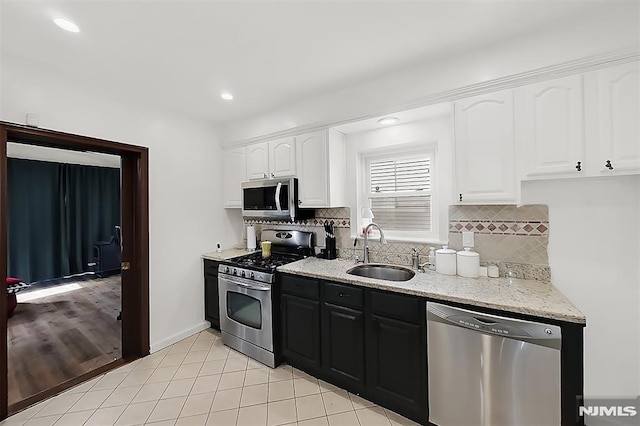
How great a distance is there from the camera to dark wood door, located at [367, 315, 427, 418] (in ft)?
6.08

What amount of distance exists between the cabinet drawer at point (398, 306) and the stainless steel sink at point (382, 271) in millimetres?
495

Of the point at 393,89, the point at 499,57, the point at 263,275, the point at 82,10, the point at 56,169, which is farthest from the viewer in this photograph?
the point at 56,169

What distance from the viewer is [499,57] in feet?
6.13

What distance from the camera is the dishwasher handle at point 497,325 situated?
1445mm

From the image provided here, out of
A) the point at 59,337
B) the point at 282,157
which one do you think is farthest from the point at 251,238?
the point at 59,337

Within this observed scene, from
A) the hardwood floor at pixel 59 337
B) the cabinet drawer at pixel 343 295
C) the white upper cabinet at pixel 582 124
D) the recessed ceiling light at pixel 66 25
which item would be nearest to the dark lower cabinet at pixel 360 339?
the cabinet drawer at pixel 343 295

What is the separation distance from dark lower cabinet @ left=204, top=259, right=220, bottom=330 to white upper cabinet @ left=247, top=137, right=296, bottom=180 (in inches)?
47.5

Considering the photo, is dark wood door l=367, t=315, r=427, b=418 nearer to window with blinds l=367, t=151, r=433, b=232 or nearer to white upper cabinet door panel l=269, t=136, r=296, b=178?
window with blinds l=367, t=151, r=433, b=232

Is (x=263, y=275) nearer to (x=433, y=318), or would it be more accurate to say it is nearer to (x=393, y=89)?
(x=433, y=318)

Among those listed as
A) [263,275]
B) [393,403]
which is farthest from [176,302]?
[393,403]

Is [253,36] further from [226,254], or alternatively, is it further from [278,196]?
[226,254]

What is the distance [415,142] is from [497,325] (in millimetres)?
1690

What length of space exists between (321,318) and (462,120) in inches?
76.0

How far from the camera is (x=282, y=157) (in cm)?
305
